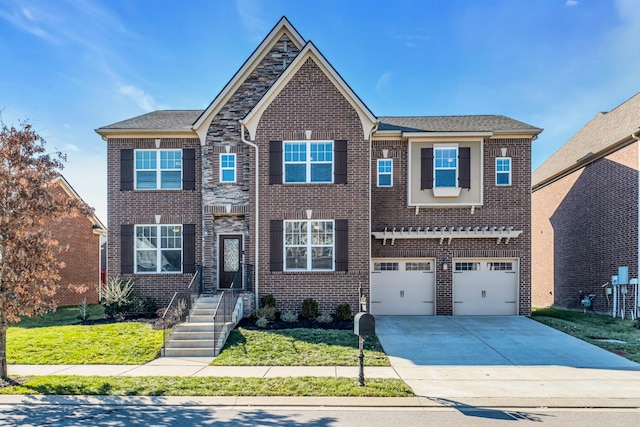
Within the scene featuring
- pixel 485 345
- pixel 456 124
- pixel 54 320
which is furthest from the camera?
pixel 456 124

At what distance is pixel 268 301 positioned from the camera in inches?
526

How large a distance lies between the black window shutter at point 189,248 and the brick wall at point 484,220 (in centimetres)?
661

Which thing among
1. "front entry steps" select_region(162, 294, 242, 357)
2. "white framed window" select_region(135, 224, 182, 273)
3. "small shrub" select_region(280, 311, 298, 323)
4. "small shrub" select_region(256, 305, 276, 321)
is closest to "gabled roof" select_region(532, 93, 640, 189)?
"small shrub" select_region(280, 311, 298, 323)

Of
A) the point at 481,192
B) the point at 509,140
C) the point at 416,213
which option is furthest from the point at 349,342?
the point at 509,140

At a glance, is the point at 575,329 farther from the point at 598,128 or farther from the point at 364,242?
the point at 598,128

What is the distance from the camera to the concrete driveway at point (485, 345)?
933 centimetres

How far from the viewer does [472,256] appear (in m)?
15.6

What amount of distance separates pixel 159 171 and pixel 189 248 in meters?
3.03

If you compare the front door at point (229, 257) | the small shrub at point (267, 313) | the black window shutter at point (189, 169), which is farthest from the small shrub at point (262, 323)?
the black window shutter at point (189, 169)

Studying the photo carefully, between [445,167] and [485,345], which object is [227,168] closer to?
[445,167]

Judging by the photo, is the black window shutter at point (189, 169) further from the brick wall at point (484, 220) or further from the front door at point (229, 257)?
the brick wall at point (484, 220)

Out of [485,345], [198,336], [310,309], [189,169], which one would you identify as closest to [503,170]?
[485,345]

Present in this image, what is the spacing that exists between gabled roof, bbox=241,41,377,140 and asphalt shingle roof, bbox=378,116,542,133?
222 cm

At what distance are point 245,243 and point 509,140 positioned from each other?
10.5m
